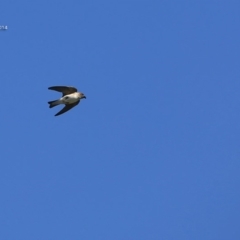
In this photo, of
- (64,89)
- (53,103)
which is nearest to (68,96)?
(64,89)

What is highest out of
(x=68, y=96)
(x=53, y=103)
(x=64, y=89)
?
(x=64, y=89)

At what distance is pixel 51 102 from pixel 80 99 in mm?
1439

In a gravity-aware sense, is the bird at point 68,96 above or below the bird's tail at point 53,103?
above

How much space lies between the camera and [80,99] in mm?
56781

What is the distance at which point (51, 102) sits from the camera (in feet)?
184

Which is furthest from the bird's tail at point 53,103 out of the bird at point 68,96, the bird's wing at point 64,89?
the bird's wing at point 64,89

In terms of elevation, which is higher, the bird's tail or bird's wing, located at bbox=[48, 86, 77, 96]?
bird's wing, located at bbox=[48, 86, 77, 96]

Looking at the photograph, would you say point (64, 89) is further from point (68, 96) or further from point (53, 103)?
point (53, 103)

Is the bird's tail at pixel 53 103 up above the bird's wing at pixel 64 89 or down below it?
below

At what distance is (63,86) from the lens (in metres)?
56.1

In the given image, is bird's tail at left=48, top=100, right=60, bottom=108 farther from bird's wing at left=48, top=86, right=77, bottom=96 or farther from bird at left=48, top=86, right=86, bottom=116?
bird's wing at left=48, top=86, right=77, bottom=96

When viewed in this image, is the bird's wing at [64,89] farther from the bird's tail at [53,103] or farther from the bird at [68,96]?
the bird's tail at [53,103]

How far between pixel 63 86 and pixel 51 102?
0.89 meters

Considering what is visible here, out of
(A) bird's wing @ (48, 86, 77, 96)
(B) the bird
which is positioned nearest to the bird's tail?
(B) the bird
